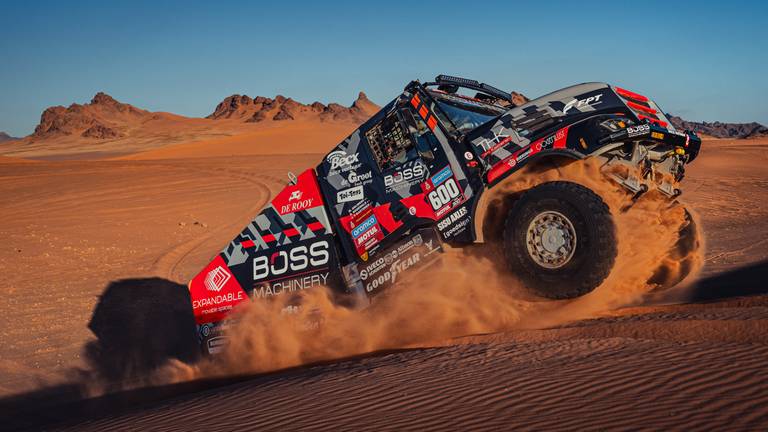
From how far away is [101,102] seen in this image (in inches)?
3996

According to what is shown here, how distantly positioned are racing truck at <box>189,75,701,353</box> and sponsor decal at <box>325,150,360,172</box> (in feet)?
0.04

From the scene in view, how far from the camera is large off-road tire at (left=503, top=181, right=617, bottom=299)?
5477 millimetres

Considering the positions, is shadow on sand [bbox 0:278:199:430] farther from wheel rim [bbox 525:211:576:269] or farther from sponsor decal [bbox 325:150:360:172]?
wheel rim [bbox 525:211:576:269]

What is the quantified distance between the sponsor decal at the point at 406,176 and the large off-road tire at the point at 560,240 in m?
1.00

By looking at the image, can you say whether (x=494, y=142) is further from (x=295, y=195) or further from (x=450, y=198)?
(x=295, y=195)

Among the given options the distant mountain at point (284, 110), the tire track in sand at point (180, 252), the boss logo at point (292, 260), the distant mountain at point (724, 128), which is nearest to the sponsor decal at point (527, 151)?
the boss logo at point (292, 260)

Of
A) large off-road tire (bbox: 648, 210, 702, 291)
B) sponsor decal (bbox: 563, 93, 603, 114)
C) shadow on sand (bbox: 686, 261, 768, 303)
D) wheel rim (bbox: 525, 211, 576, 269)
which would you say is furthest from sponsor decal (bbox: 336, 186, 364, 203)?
shadow on sand (bbox: 686, 261, 768, 303)

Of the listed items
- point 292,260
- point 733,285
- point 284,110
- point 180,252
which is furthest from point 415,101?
point 284,110

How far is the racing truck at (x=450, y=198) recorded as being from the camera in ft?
18.8

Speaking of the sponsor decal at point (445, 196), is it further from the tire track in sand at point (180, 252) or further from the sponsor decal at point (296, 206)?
the tire track in sand at point (180, 252)

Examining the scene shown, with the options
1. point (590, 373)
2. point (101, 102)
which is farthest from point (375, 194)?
point (101, 102)

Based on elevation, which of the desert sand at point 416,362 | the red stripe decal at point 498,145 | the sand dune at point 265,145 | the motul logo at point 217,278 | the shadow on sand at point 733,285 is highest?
the sand dune at point 265,145

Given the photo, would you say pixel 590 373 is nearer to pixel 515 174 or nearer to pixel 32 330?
pixel 515 174

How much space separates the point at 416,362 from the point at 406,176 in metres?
1.97
